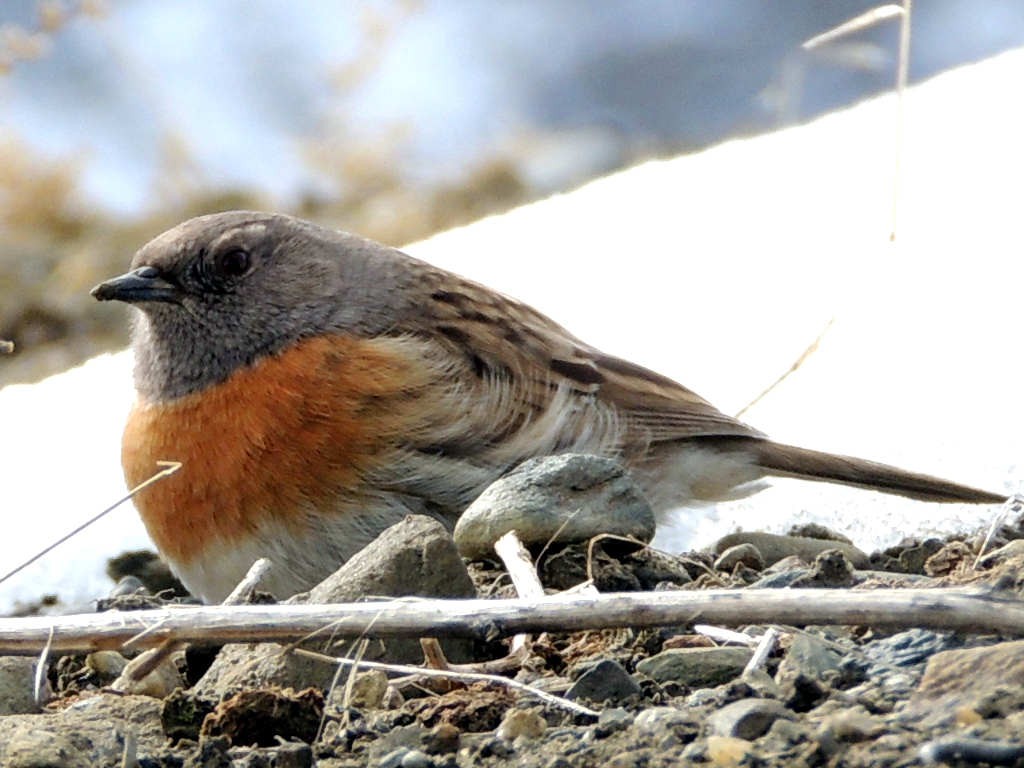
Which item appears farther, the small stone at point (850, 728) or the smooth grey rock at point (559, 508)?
the smooth grey rock at point (559, 508)

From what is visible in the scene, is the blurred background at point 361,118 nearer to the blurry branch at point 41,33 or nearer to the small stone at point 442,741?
the blurry branch at point 41,33

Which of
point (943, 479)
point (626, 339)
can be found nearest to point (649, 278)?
point (626, 339)

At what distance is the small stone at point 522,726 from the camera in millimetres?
2674

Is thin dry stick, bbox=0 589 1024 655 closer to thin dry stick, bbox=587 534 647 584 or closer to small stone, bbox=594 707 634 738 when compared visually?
small stone, bbox=594 707 634 738

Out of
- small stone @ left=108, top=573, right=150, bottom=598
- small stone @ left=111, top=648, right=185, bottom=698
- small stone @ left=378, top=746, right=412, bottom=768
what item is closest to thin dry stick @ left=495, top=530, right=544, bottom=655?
small stone @ left=378, top=746, right=412, bottom=768

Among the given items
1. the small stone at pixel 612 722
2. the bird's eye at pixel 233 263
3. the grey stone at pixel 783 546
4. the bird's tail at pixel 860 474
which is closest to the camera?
the small stone at pixel 612 722

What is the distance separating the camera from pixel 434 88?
10.8 meters

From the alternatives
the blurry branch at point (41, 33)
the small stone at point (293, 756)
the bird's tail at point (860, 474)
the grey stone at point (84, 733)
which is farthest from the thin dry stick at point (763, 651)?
the blurry branch at point (41, 33)

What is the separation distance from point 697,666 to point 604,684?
0.18m

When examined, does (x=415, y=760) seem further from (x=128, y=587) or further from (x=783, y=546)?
(x=128, y=587)

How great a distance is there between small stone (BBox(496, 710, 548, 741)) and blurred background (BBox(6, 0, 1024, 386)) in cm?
735

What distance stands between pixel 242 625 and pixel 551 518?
1.02 m

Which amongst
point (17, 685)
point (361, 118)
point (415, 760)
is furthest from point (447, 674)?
point (361, 118)

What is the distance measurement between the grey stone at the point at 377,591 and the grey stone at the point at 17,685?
37 centimetres
